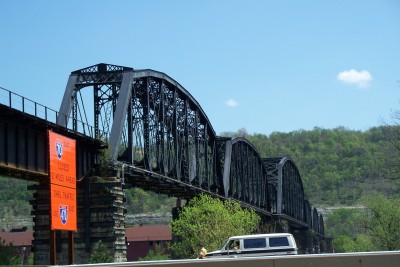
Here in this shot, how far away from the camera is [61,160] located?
113ft

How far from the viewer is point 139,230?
14350 centimetres

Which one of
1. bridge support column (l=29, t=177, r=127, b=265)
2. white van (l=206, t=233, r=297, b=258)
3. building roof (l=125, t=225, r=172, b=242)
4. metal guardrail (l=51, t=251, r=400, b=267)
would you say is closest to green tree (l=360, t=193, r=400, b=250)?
bridge support column (l=29, t=177, r=127, b=265)

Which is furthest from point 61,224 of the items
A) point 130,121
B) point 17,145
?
point 130,121

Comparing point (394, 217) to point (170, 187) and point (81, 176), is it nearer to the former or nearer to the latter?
point (170, 187)

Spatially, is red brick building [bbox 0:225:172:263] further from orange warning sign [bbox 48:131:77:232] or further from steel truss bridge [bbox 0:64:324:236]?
orange warning sign [bbox 48:131:77:232]

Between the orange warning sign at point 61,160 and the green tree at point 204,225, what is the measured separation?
98.5 ft

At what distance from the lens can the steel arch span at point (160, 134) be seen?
1969 inches

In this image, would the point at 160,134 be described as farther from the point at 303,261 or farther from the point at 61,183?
the point at 303,261

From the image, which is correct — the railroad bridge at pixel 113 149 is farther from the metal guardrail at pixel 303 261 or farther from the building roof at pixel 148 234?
the building roof at pixel 148 234

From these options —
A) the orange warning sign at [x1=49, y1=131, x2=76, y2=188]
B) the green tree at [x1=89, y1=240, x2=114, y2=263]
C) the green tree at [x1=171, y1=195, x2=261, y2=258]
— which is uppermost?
the orange warning sign at [x1=49, y1=131, x2=76, y2=188]

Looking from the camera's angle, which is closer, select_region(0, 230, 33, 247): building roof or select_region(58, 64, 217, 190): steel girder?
select_region(58, 64, 217, 190): steel girder

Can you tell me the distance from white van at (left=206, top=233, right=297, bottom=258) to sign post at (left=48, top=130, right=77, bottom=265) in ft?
22.8

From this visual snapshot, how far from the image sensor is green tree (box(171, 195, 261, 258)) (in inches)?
2569

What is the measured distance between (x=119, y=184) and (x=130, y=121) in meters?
7.56
